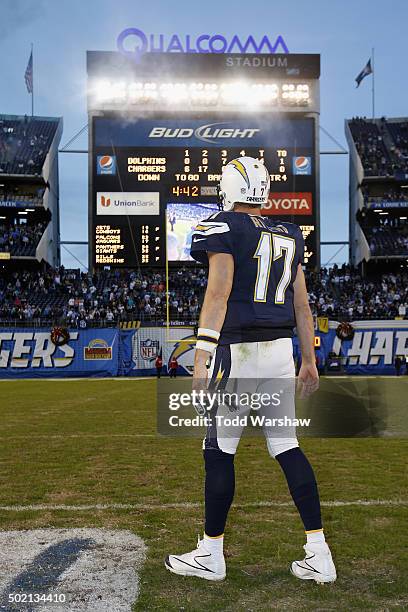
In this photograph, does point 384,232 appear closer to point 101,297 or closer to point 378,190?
point 378,190

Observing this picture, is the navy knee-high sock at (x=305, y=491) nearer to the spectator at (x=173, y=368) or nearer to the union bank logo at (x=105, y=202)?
the spectator at (x=173, y=368)

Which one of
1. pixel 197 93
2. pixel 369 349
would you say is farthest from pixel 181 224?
pixel 369 349

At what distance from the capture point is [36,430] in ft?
34.3

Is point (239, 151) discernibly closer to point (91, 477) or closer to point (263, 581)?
point (91, 477)

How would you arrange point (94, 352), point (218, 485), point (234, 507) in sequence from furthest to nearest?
point (94, 352)
point (234, 507)
point (218, 485)

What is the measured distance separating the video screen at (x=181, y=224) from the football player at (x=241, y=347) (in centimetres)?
2909

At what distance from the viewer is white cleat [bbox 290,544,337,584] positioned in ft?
11.7

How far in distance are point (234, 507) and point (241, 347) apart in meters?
2.06

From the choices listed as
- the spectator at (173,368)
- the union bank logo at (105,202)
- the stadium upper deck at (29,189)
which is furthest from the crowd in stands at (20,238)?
the spectator at (173,368)

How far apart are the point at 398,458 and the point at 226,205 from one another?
4.92 metres

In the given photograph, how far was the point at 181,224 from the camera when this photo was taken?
33.3 metres

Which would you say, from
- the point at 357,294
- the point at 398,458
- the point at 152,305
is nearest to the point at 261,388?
the point at 398,458

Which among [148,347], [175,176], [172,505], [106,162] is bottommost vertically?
[148,347]

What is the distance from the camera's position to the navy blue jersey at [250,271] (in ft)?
11.9
